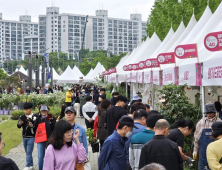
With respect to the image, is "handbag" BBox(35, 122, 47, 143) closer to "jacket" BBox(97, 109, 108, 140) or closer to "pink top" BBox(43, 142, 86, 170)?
"jacket" BBox(97, 109, 108, 140)

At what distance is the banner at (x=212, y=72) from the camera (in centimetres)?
828

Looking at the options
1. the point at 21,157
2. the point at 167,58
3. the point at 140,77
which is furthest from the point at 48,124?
the point at 140,77

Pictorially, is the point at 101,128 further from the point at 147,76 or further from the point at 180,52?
the point at 147,76

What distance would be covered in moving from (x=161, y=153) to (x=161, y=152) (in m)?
0.01

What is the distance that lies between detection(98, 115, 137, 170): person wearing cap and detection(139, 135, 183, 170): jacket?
0.53 metres

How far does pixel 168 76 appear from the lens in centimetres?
1292

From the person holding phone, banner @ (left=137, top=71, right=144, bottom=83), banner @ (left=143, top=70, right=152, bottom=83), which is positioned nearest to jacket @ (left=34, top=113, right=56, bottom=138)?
the person holding phone

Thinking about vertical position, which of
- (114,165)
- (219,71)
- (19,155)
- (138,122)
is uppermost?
(219,71)

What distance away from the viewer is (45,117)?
32.0 feet

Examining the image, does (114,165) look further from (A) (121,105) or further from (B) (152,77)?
(B) (152,77)

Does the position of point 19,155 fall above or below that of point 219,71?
below

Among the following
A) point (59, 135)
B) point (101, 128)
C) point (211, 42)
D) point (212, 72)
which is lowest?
point (101, 128)

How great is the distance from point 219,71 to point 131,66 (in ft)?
47.8

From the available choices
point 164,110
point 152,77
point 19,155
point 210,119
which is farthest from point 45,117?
point 152,77
